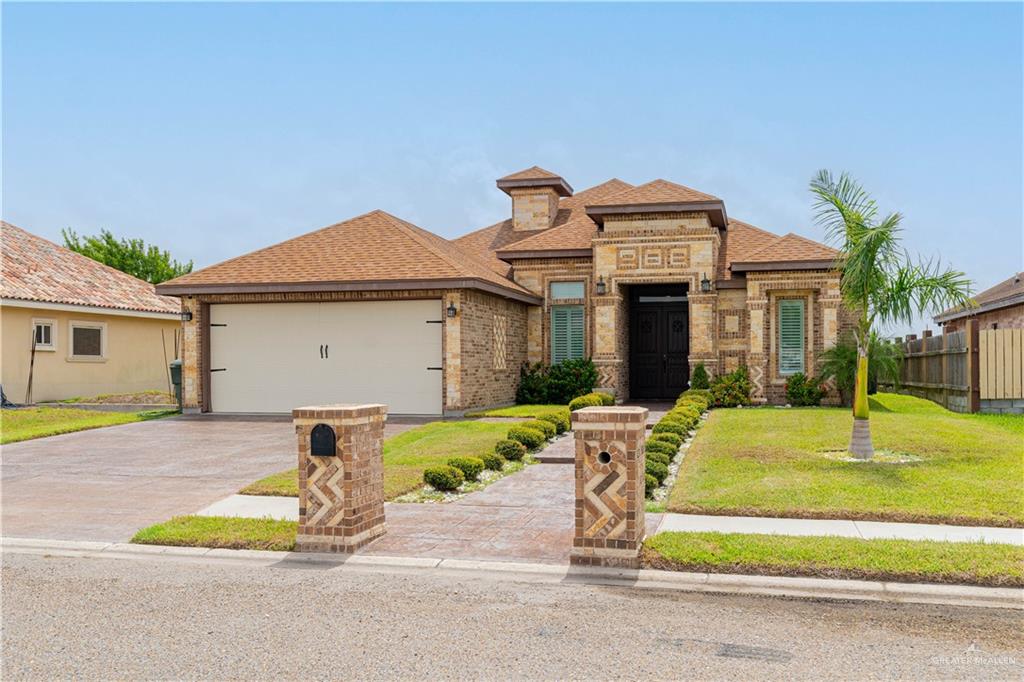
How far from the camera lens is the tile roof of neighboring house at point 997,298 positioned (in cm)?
2752

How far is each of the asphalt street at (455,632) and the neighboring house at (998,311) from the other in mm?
19545

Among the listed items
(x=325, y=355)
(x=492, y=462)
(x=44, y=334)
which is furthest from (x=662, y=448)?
(x=44, y=334)

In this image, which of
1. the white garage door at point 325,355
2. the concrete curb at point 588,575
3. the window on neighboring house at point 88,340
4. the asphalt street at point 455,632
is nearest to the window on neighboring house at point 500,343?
the white garage door at point 325,355

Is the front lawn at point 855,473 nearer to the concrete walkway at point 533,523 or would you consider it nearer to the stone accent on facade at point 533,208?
the concrete walkway at point 533,523

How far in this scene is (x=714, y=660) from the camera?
5.41 meters

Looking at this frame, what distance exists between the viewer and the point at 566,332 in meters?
24.6

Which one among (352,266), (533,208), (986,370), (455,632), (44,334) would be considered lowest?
(455,632)

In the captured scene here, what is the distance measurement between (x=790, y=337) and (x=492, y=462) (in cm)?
1236

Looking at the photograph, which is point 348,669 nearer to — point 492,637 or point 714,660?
point 492,637

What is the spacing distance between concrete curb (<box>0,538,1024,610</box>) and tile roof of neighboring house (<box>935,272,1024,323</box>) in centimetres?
2347

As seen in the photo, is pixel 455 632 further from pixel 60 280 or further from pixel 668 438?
pixel 60 280

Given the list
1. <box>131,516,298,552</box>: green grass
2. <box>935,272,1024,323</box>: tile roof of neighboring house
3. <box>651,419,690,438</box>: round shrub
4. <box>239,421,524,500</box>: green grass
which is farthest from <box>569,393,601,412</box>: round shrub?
<box>935,272,1024,323</box>: tile roof of neighboring house

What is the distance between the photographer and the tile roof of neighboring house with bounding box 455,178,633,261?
81.0ft

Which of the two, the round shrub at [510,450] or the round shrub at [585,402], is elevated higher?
the round shrub at [585,402]
